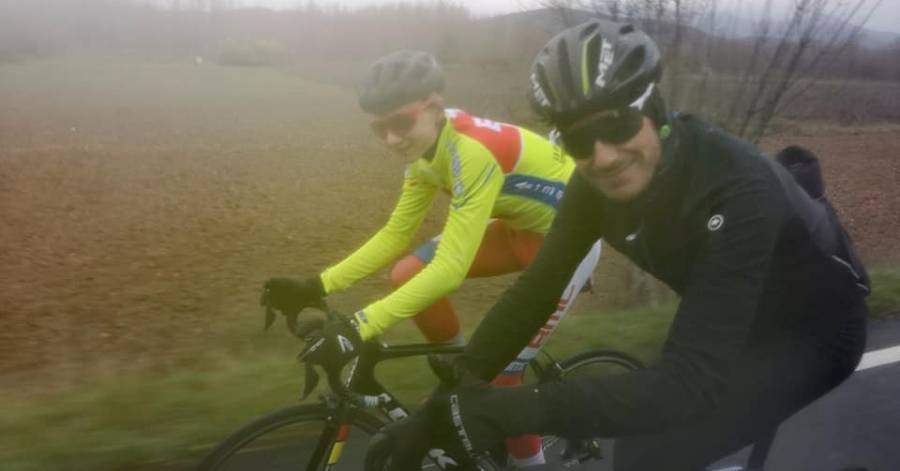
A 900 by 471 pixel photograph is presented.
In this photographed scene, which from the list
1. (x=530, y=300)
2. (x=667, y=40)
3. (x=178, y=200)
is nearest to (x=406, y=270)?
(x=530, y=300)

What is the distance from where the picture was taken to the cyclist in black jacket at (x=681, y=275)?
1.91 meters

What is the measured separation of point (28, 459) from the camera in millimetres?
3436

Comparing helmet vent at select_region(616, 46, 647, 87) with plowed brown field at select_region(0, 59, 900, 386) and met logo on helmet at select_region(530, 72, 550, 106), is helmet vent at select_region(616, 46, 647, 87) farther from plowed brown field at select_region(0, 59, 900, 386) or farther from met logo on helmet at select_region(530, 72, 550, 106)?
plowed brown field at select_region(0, 59, 900, 386)

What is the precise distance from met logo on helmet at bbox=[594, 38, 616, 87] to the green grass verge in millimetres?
2533

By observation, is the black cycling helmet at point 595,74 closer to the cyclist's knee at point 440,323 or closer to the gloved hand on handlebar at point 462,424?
the gloved hand on handlebar at point 462,424

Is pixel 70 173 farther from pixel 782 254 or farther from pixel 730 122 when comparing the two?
pixel 782 254

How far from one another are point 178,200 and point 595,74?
14003 millimetres

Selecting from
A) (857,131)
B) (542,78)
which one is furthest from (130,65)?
(542,78)

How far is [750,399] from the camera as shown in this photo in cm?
228

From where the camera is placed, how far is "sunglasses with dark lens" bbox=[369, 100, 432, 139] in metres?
3.07

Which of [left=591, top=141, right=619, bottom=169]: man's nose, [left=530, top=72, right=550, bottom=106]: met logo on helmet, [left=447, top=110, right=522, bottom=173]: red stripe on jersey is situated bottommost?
[left=447, top=110, right=522, bottom=173]: red stripe on jersey

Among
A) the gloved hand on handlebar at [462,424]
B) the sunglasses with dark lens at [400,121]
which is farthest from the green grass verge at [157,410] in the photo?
the gloved hand on handlebar at [462,424]

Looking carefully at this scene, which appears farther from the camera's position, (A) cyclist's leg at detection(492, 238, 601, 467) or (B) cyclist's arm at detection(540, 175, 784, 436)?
(A) cyclist's leg at detection(492, 238, 601, 467)

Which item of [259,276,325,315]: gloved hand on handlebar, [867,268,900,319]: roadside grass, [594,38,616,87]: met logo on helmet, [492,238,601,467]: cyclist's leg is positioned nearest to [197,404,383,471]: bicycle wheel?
[259,276,325,315]: gloved hand on handlebar
